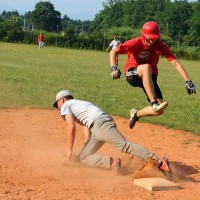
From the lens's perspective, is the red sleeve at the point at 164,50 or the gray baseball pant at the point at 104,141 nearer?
the gray baseball pant at the point at 104,141

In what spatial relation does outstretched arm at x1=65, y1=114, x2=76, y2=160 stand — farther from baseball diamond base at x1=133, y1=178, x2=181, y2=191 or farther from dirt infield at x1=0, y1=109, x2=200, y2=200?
baseball diamond base at x1=133, y1=178, x2=181, y2=191

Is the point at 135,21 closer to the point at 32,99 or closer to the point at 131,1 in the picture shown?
the point at 131,1

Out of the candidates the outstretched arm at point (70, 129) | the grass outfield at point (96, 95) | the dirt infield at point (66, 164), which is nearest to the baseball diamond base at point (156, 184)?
the dirt infield at point (66, 164)

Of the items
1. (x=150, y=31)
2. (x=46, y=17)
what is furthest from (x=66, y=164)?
(x=46, y=17)

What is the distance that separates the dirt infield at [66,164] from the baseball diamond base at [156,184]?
0.10m

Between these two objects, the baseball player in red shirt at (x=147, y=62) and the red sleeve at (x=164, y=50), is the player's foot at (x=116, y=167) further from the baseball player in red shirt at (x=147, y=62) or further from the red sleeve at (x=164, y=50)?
the red sleeve at (x=164, y=50)

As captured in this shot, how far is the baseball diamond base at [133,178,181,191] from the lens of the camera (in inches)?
236

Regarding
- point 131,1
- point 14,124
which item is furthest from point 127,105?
point 131,1

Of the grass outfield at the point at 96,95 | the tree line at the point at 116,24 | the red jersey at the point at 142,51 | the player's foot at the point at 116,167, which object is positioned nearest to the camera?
the player's foot at the point at 116,167

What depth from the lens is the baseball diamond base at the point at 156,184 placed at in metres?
5.99

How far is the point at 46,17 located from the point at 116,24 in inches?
715

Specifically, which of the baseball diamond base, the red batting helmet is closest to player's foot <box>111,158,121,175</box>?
the baseball diamond base

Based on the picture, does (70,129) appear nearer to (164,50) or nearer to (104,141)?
(104,141)

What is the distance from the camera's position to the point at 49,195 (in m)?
5.45
